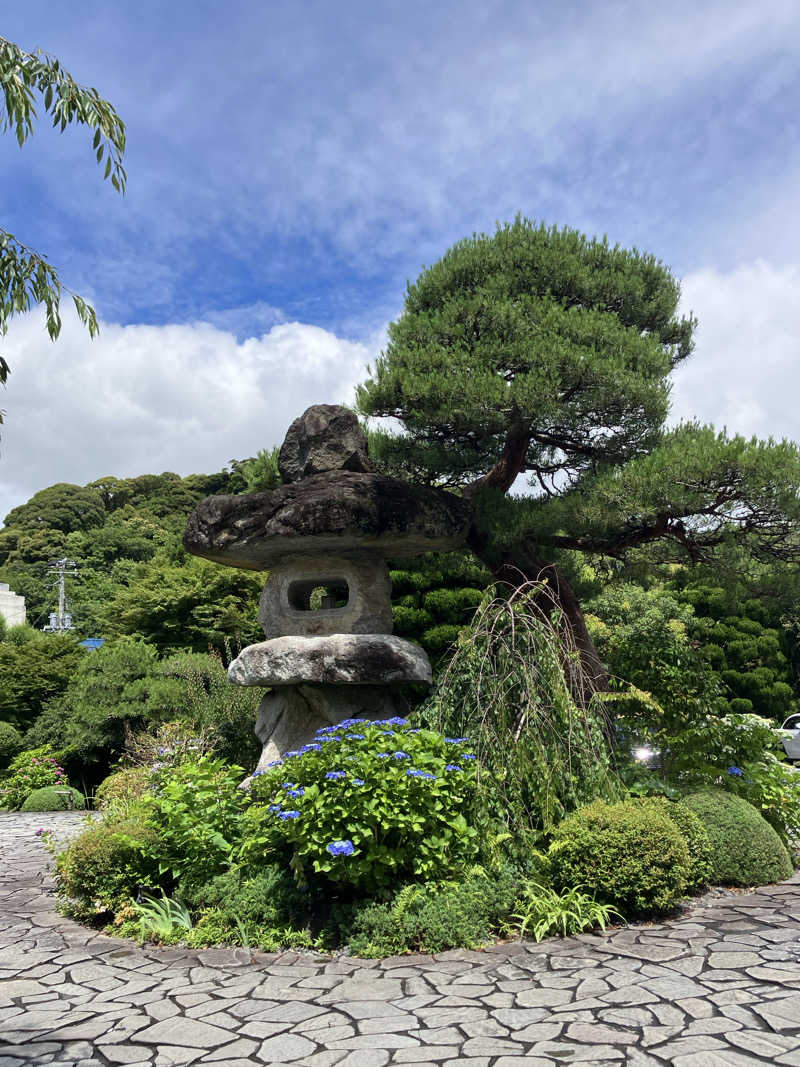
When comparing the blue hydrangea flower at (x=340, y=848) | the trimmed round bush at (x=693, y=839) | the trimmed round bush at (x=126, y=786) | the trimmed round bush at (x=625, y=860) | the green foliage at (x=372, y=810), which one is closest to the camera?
the blue hydrangea flower at (x=340, y=848)

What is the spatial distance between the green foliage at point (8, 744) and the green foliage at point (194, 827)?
693 centimetres

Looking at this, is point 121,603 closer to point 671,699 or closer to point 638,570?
point 638,570

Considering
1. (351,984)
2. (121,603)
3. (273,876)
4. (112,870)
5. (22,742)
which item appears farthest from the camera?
(121,603)

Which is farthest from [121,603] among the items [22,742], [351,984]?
[351,984]

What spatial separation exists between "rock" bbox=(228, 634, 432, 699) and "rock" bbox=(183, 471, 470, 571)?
0.88 metres

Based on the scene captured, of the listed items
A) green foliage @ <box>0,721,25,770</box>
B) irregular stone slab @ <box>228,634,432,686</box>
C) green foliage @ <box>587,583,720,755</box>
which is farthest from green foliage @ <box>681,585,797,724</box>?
green foliage @ <box>0,721,25,770</box>

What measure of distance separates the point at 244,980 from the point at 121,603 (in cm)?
1192

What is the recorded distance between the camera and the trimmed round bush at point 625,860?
14.1ft

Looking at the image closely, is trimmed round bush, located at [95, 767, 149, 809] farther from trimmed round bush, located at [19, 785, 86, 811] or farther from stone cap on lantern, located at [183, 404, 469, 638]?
trimmed round bush, located at [19, 785, 86, 811]

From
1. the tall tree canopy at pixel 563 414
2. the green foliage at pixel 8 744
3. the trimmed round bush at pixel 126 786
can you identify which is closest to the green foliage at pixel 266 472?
the tall tree canopy at pixel 563 414

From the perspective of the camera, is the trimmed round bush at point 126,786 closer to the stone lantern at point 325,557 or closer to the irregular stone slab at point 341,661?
the stone lantern at point 325,557

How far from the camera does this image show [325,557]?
7.29 metres

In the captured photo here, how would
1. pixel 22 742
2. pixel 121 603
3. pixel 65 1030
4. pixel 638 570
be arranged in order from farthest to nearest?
pixel 121 603
pixel 22 742
pixel 638 570
pixel 65 1030

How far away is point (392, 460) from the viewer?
8.22 meters
